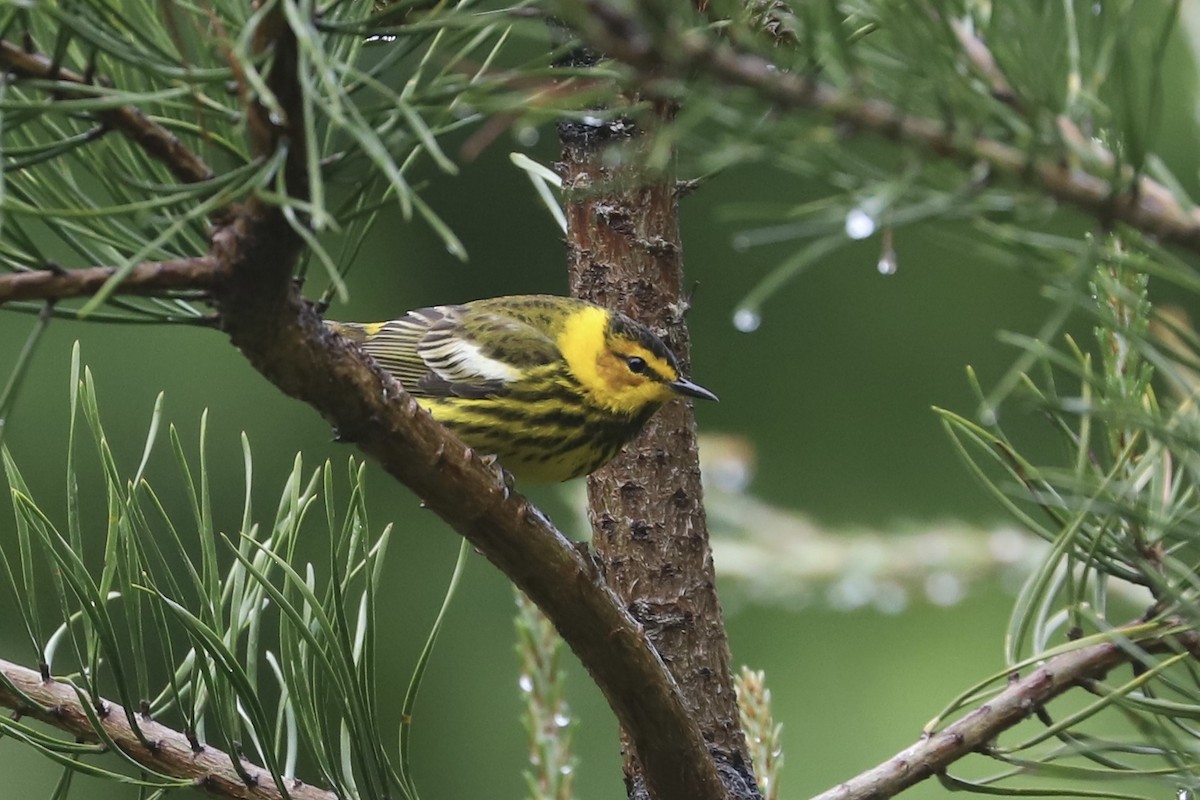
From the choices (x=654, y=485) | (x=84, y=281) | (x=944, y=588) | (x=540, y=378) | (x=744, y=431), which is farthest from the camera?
(x=744, y=431)

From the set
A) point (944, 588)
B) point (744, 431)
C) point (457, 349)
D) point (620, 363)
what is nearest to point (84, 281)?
point (620, 363)

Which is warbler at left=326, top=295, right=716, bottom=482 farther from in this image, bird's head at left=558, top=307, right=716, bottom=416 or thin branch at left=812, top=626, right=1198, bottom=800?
thin branch at left=812, top=626, right=1198, bottom=800

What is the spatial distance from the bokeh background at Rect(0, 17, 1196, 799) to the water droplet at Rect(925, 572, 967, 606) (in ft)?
1.30

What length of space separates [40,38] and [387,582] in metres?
2.54

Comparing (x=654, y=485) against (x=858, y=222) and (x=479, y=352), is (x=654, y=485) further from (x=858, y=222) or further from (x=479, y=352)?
(x=858, y=222)

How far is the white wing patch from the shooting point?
5.80ft

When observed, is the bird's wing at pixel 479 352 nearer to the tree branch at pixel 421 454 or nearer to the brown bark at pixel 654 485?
the brown bark at pixel 654 485

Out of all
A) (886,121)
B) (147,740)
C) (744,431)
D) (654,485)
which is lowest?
(147,740)

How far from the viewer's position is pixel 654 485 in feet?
4.26

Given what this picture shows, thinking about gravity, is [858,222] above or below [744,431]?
below

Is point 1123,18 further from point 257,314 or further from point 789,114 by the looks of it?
point 257,314

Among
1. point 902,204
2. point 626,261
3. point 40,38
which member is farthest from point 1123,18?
point 626,261

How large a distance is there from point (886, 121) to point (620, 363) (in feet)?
3.57

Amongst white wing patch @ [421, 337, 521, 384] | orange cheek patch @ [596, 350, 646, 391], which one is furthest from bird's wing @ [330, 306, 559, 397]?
orange cheek patch @ [596, 350, 646, 391]
